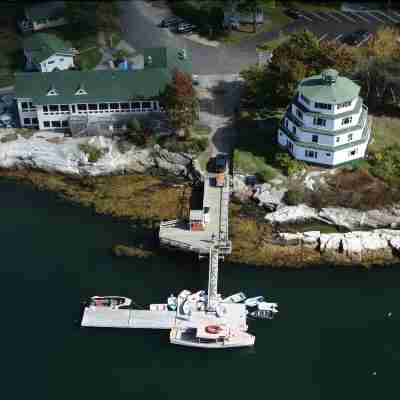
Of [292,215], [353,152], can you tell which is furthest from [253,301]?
[353,152]

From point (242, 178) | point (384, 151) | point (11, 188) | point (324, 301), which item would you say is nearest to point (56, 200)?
point (11, 188)

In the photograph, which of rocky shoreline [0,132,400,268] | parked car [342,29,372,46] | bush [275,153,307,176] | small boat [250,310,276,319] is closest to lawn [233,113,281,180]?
bush [275,153,307,176]

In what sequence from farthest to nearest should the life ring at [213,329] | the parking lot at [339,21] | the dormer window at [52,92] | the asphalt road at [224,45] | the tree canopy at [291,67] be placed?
the parking lot at [339,21]
the asphalt road at [224,45]
the dormer window at [52,92]
the tree canopy at [291,67]
the life ring at [213,329]

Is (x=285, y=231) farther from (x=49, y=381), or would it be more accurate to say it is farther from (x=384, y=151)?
(x=49, y=381)

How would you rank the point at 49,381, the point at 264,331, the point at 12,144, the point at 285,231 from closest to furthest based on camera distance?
the point at 49,381 < the point at 264,331 < the point at 285,231 < the point at 12,144

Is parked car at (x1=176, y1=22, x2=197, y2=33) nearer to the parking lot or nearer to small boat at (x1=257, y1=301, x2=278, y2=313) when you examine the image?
the parking lot

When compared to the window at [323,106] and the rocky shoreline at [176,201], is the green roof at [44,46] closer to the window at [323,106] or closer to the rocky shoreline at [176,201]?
the rocky shoreline at [176,201]

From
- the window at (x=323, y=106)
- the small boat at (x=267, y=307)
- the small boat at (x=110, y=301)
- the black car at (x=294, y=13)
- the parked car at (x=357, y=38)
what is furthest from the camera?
the black car at (x=294, y=13)

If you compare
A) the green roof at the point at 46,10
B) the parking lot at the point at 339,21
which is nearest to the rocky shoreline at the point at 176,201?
the green roof at the point at 46,10
